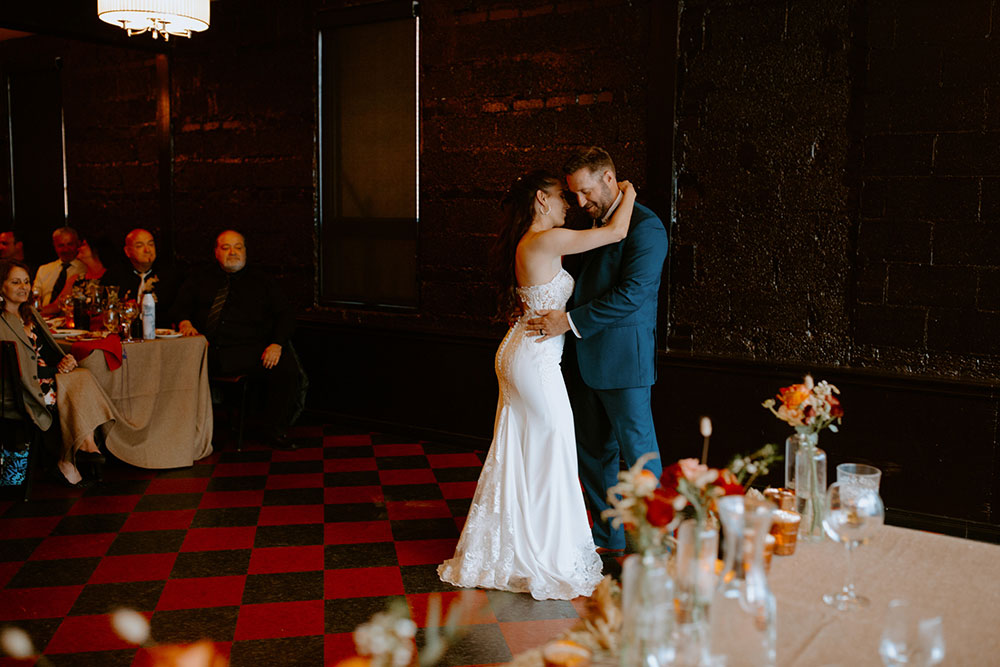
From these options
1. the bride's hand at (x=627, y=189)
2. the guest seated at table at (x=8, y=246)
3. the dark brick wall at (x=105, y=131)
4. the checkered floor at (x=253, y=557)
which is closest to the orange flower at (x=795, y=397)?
the checkered floor at (x=253, y=557)

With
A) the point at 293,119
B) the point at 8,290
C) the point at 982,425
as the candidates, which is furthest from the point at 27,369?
the point at 982,425

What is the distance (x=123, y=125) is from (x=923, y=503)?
669cm

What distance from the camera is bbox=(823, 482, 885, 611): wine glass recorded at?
1.73 metres

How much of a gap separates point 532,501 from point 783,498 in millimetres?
1518

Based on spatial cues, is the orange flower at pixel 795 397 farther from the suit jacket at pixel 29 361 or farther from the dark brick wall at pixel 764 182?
the suit jacket at pixel 29 361

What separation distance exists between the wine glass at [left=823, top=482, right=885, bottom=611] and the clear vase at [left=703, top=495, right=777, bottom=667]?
11.0 inches

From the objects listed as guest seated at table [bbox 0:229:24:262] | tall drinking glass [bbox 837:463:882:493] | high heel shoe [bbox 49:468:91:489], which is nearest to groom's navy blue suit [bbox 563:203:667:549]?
tall drinking glass [bbox 837:463:882:493]

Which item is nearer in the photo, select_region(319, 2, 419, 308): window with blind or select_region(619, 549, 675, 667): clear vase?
select_region(619, 549, 675, 667): clear vase

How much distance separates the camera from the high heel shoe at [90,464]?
5.02 metres

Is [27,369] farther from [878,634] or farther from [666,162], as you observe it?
[878,634]

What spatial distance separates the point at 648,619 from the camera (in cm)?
136

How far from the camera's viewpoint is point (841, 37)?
4.27 m

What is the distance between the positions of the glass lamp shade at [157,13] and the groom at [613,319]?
7.46 feet

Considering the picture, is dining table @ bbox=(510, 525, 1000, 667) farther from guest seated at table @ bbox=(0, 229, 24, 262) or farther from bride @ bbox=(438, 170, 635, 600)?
guest seated at table @ bbox=(0, 229, 24, 262)
